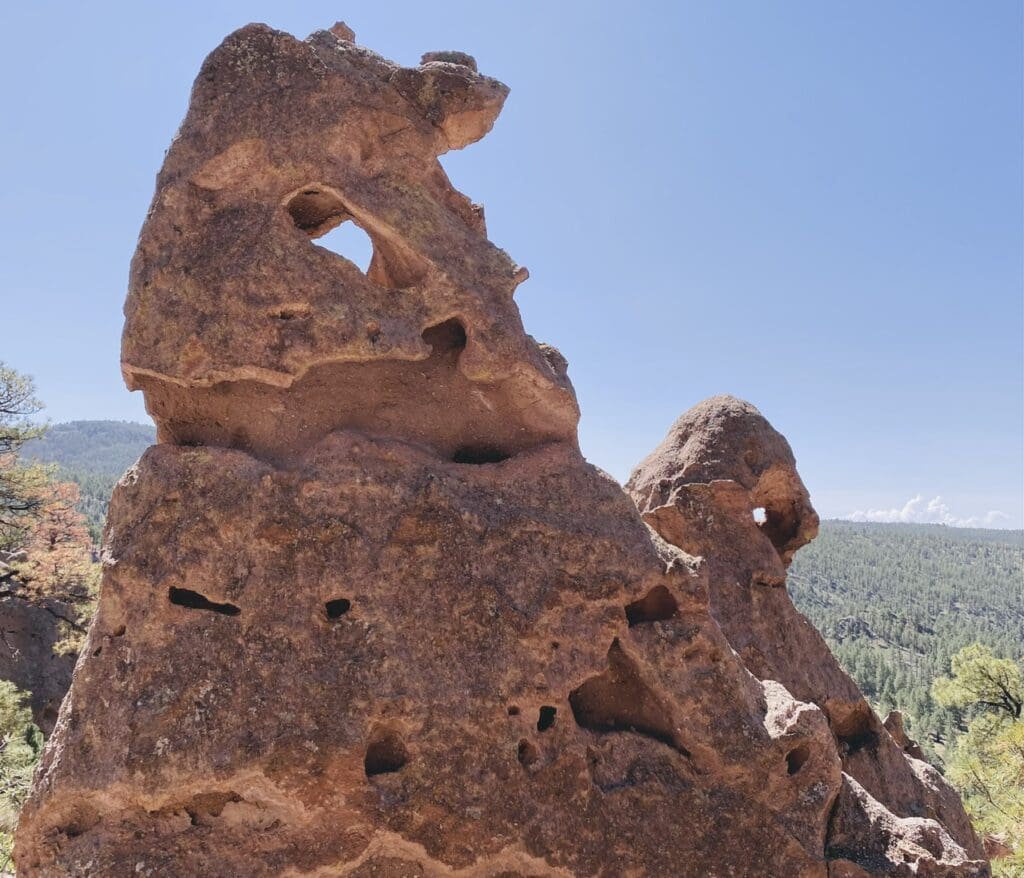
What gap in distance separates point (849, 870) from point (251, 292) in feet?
25.5

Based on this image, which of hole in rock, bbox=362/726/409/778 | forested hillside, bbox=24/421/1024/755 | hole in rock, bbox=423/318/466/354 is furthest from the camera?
forested hillside, bbox=24/421/1024/755

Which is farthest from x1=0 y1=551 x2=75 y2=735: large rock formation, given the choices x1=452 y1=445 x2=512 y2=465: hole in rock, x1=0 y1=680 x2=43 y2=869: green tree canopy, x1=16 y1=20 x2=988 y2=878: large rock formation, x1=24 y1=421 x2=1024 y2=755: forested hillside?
x1=24 y1=421 x2=1024 y2=755: forested hillside

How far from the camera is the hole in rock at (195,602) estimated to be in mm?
6531

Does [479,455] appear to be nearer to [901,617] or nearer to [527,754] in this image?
[527,754]

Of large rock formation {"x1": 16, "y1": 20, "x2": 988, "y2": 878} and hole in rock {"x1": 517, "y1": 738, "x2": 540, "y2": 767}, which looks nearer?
large rock formation {"x1": 16, "y1": 20, "x2": 988, "y2": 878}

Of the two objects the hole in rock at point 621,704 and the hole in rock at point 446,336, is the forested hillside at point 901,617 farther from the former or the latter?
the hole in rock at point 621,704

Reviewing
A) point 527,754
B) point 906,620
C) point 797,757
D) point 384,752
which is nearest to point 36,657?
point 384,752

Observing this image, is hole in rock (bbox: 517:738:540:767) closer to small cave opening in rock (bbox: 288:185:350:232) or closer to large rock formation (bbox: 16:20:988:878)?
large rock formation (bbox: 16:20:988:878)

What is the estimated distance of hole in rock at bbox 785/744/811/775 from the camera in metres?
6.92

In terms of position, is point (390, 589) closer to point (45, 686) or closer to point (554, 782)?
point (554, 782)

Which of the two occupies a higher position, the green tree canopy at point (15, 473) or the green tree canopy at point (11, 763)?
the green tree canopy at point (15, 473)

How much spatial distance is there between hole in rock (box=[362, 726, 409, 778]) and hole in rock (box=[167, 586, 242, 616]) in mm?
1678

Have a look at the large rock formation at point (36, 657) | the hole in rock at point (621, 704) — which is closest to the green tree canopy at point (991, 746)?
the hole in rock at point (621, 704)

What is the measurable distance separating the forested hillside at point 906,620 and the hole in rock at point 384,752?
76.1 meters
